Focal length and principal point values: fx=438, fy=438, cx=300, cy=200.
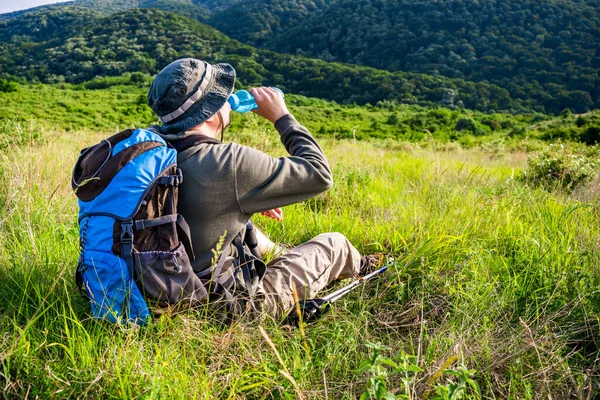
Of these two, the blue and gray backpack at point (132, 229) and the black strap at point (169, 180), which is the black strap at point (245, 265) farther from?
the black strap at point (169, 180)

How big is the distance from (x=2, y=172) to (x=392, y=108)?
42.5m

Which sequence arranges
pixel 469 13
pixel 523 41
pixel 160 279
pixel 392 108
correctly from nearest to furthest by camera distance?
pixel 160 279 < pixel 392 108 < pixel 523 41 < pixel 469 13

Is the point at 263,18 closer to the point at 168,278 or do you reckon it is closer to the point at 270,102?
the point at 270,102

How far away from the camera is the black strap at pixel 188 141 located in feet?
6.25

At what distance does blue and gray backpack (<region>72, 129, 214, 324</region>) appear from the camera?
5.61 feet

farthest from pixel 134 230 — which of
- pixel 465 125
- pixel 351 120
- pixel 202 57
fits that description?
pixel 202 57

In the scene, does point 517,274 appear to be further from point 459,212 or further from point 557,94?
point 557,94

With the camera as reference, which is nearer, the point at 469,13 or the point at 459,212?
the point at 459,212

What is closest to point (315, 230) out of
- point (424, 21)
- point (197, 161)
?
point (197, 161)

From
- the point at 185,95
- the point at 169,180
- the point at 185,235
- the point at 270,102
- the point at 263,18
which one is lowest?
the point at 263,18

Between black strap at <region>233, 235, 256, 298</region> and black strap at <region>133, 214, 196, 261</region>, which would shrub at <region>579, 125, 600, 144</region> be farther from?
black strap at <region>133, 214, 196, 261</region>

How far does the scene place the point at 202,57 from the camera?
6097 centimetres

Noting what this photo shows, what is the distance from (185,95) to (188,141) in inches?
7.8

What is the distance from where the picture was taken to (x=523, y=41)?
61844mm
